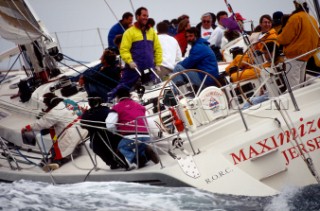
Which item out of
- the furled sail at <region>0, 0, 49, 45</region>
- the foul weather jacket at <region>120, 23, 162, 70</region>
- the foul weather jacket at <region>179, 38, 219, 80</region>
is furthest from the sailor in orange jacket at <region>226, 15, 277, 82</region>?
the furled sail at <region>0, 0, 49, 45</region>

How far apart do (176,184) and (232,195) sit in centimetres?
48

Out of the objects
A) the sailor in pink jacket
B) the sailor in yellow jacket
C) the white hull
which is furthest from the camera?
the sailor in yellow jacket

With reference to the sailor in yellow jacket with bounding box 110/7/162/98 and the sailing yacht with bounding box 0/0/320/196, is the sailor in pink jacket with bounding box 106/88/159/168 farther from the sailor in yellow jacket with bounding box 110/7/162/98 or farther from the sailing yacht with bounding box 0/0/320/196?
the sailor in yellow jacket with bounding box 110/7/162/98

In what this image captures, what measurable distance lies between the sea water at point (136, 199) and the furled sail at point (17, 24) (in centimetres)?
210

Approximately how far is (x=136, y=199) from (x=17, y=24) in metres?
3.29

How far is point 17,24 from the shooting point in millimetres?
8109

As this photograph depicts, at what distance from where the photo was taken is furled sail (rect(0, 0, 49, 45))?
803 cm

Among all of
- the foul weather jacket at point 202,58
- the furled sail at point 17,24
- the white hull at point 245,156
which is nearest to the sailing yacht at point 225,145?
the white hull at point 245,156

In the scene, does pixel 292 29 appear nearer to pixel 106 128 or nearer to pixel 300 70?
pixel 300 70

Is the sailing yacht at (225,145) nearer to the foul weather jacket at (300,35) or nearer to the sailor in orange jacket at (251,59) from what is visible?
the sailor in orange jacket at (251,59)

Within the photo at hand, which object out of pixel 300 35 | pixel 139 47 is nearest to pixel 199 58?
pixel 139 47

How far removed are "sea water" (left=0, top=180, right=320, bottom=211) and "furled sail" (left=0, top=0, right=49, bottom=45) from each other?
2.10 m

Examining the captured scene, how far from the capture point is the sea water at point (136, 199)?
5312mm

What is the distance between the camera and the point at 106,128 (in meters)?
6.07
